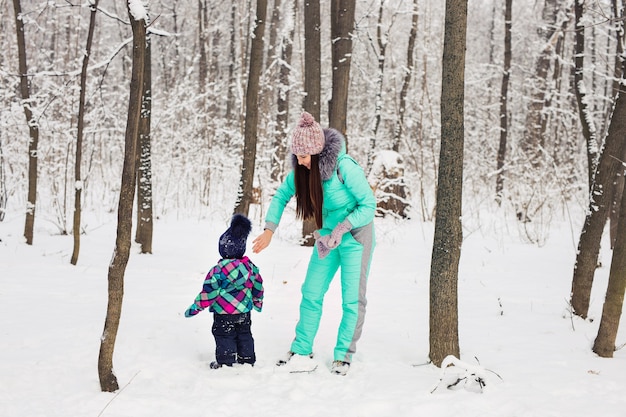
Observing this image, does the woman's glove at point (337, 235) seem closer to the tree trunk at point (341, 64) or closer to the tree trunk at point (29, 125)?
the tree trunk at point (341, 64)

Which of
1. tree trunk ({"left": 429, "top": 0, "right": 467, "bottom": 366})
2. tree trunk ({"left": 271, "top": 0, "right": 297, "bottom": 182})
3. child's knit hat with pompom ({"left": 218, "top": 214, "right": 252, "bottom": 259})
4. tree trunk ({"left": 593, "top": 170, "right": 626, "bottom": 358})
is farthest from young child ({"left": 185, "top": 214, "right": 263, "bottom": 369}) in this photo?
tree trunk ({"left": 271, "top": 0, "right": 297, "bottom": 182})

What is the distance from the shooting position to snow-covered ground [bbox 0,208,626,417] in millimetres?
3143

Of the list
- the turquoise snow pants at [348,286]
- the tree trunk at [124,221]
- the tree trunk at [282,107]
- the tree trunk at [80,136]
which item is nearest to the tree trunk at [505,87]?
the tree trunk at [282,107]

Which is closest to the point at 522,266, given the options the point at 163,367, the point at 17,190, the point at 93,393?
the point at 163,367

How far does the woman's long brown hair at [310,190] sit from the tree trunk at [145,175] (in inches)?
180

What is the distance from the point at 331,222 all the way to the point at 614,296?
86.6 inches

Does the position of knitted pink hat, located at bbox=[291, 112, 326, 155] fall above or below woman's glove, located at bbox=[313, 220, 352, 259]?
above

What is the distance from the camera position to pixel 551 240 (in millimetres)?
10438

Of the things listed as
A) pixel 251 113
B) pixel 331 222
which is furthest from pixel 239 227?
pixel 251 113

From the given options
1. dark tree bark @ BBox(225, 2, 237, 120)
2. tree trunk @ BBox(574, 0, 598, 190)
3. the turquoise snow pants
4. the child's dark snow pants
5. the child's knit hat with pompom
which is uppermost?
dark tree bark @ BBox(225, 2, 237, 120)

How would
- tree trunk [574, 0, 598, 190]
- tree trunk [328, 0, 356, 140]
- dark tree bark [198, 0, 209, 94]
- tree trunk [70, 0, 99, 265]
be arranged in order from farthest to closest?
dark tree bark [198, 0, 209, 94] → tree trunk [328, 0, 356, 140] → tree trunk [574, 0, 598, 190] → tree trunk [70, 0, 99, 265]

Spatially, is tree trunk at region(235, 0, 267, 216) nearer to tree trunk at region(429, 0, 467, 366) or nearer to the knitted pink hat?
the knitted pink hat

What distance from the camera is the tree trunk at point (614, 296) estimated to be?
387 centimetres

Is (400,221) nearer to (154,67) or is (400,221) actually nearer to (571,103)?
(571,103)
